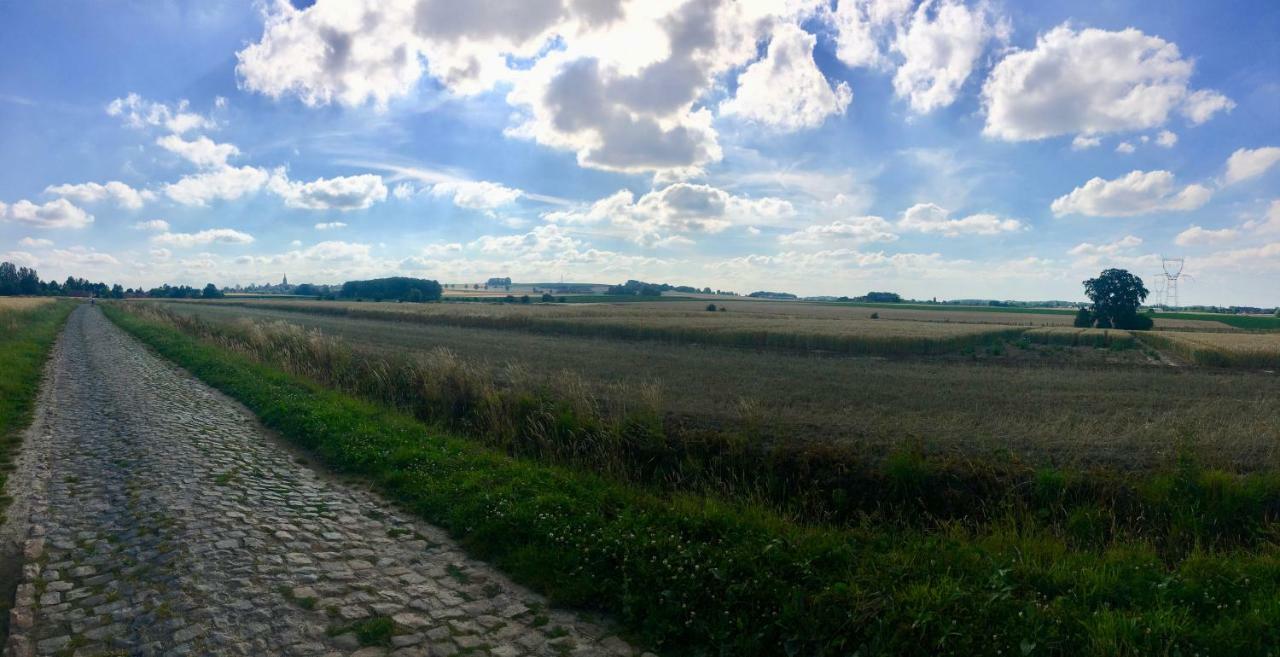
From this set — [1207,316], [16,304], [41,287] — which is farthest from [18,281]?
[1207,316]

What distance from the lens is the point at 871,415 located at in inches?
528

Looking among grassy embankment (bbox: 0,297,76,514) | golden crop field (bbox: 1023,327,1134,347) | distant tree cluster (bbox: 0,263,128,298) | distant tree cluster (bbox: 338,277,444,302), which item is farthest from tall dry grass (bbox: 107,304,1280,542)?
distant tree cluster (bbox: 0,263,128,298)

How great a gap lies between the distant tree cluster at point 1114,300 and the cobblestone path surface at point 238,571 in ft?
227

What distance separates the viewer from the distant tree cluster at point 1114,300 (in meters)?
59.5

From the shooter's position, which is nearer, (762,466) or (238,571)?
(238,571)

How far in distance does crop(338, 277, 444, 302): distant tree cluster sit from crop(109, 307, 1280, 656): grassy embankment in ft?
371

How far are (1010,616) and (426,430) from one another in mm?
9943

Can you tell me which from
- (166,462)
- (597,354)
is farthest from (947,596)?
(597,354)

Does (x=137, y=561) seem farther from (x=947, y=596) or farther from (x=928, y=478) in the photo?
(x=928, y=478)

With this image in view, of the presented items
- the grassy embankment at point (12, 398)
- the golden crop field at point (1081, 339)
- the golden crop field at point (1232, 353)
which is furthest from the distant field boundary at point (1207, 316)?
the grassy embankment at point (12, 398)

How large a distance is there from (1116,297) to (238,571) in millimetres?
72664

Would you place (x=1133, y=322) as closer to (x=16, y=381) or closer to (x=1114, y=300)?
(x=1114, y=300)

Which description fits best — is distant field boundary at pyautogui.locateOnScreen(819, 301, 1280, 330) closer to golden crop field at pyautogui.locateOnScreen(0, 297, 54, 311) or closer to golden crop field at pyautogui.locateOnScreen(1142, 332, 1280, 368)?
golden crop field at pyautogui.locateOnScreen(1142, 332, 1280, 368)

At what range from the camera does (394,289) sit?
411ft
